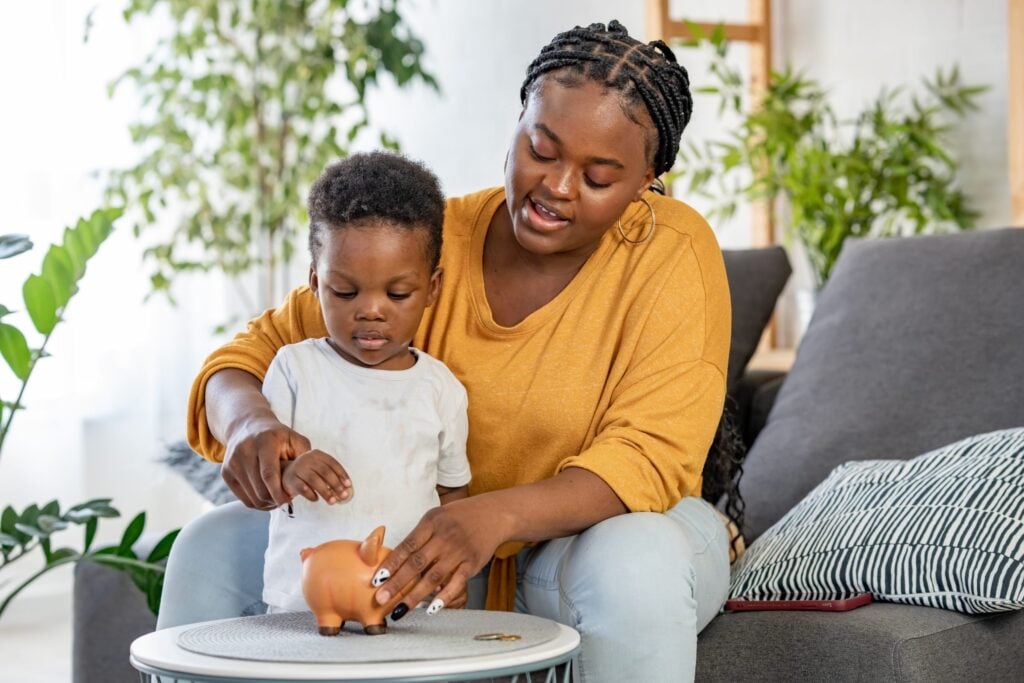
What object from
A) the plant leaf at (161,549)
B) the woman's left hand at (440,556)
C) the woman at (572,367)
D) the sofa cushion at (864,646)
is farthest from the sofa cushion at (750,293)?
the woman's left hand at (440,556)

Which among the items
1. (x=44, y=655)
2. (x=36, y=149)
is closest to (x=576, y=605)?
(x=44, y=655)

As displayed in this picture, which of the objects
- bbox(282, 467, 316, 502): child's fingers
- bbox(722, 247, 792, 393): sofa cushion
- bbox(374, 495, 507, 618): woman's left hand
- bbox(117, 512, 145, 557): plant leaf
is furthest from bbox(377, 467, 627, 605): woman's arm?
bbox(722, 247, 792, 393): sofa cushion

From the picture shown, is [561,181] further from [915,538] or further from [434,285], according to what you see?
[915,538]

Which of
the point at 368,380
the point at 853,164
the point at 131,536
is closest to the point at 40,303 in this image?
the point at 131,536

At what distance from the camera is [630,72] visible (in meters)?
1.53

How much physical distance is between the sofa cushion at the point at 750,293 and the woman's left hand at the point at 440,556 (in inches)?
A: 48.2

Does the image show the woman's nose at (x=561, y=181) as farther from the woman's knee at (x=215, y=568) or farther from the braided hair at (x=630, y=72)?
the woman's knee at (x=215, y=568)

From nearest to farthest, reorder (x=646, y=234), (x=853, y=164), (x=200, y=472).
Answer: (x=646, y=234), (x=200, y=472), (x=853, y=164)

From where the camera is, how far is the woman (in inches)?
54.0

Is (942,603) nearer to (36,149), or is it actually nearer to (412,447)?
(412,447)

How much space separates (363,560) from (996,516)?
0.77 meters

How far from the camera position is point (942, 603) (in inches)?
61.4

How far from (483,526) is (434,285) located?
34 cm

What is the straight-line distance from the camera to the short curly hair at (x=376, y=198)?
56.7 inches
